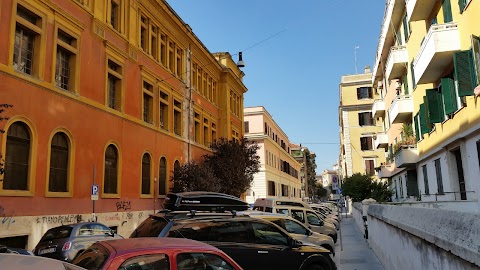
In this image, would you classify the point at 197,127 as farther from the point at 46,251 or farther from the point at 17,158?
the point at 46,251

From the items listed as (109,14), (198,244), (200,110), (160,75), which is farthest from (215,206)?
(200,110)

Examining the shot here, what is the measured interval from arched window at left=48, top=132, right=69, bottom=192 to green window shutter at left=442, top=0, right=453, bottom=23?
53.8 ft

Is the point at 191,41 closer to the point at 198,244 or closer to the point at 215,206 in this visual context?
the point at 215,206

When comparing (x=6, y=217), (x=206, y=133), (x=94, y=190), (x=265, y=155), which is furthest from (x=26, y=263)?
(x=265, y=155)

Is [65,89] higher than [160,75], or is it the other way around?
[160,75]

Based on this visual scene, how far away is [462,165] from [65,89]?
667 inches

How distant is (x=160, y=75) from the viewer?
27078 millimetres

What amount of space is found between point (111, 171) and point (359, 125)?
4388 centimetres

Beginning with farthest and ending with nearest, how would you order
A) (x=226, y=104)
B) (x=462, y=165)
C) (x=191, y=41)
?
(x=226, y=104), (x=191, y=41), (x=462, y=165)

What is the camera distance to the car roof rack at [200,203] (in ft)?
39.2

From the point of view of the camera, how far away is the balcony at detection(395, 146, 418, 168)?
24.1 m

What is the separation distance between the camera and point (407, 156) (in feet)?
80.4

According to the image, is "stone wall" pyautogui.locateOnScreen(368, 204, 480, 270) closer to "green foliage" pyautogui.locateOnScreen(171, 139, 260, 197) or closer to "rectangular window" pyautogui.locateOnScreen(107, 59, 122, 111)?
"rectangular window" pyautogui.locateOnScreen(107, 59, 122, 111)

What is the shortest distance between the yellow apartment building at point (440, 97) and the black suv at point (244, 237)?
26.2 ft
